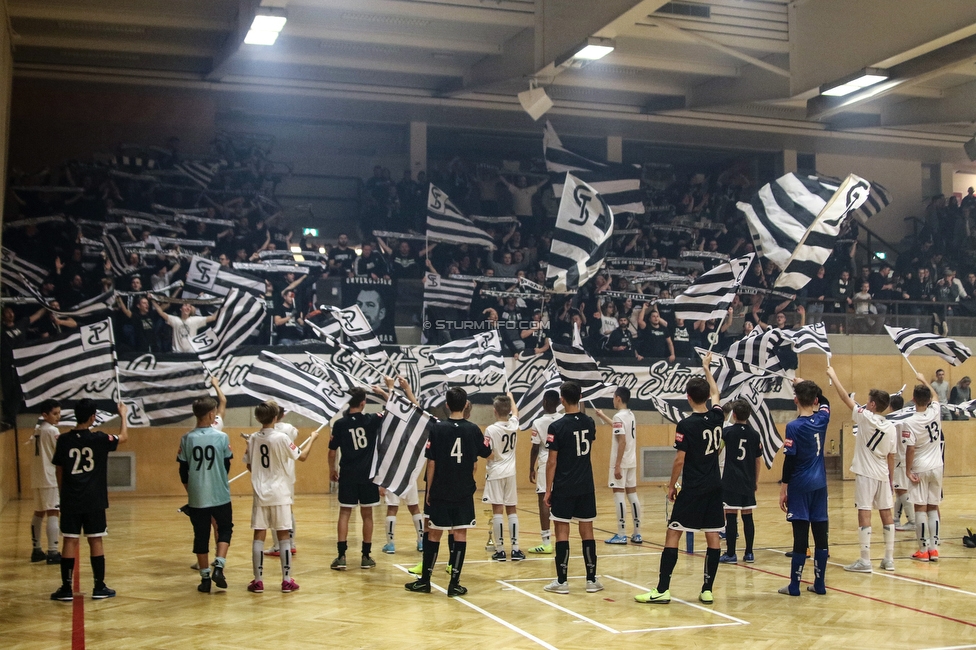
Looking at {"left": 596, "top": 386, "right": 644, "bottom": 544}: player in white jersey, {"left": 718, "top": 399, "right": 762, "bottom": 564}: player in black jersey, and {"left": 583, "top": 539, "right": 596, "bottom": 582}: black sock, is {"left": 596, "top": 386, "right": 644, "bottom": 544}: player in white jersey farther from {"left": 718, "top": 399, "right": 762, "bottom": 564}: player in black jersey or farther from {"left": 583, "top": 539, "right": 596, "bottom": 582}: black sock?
→ {"left": 583, "top": 539, "right": 596, "bottom": 582}: black sock

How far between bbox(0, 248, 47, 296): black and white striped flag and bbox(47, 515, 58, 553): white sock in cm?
873

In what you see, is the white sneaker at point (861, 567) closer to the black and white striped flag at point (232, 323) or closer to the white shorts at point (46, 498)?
the black and white striped flag at point (232, 323)

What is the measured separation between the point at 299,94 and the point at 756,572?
17.8 m

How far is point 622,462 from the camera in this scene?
1278 cm

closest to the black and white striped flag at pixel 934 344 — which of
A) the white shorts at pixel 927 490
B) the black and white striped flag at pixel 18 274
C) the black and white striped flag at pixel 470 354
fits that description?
the white shorts at pixel 927 490

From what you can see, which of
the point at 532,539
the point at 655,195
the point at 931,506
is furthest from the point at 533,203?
the point at 931,506

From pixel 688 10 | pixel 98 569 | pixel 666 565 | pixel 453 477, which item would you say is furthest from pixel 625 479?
pixel 688 10

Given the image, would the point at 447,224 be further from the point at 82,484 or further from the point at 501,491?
the point at 82,484

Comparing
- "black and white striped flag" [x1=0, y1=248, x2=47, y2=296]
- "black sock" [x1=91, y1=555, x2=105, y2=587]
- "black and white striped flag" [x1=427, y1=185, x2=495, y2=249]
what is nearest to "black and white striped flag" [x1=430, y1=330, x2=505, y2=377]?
"black sock" [x1=91, y1=555, x2=105, y2=587]

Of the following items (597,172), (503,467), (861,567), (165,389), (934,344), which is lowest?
(861,567)

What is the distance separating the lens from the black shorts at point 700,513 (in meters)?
9.02

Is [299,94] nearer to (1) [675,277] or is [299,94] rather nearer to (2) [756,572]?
(1) [675,277]

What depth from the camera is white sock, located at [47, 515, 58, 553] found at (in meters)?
11.6

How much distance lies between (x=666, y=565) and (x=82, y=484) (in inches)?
223
